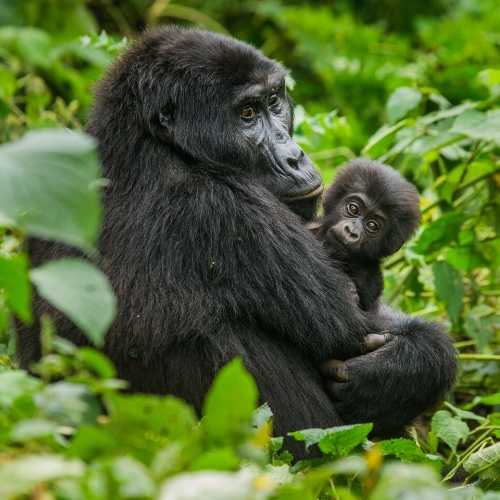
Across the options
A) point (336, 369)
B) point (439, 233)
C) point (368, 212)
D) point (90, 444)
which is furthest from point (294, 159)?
point (90, 444)

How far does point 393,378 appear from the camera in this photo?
142 inches

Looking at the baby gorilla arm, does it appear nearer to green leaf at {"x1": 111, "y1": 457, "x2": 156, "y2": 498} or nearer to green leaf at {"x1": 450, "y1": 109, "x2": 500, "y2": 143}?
green leaf at {"x1": 450, "y1": 109, "x2": 500, "y2": 143}

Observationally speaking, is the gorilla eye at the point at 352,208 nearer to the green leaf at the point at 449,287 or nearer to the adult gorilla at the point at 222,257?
the adult gorilla at the point at 222,257

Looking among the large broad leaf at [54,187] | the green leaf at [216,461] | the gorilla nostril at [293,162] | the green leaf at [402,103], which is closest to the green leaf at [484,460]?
the gorilla nostril at [293,162]

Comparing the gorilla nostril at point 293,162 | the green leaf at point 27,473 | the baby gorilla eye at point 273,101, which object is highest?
the baby gorilla eye at point 273,101

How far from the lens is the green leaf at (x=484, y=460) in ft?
9.97

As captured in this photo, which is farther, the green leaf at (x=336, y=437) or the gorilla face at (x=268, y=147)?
the gorilla face at (x=268, y=147)

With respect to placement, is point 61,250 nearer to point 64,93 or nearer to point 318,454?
point 318,454

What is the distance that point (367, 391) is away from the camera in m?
3.58

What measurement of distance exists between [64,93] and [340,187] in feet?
8.63

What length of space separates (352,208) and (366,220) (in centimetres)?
7

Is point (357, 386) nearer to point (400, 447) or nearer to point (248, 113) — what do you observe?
point (400, 447)

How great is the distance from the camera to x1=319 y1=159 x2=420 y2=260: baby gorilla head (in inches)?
150

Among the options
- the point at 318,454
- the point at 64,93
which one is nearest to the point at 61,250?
the point at 318,454
